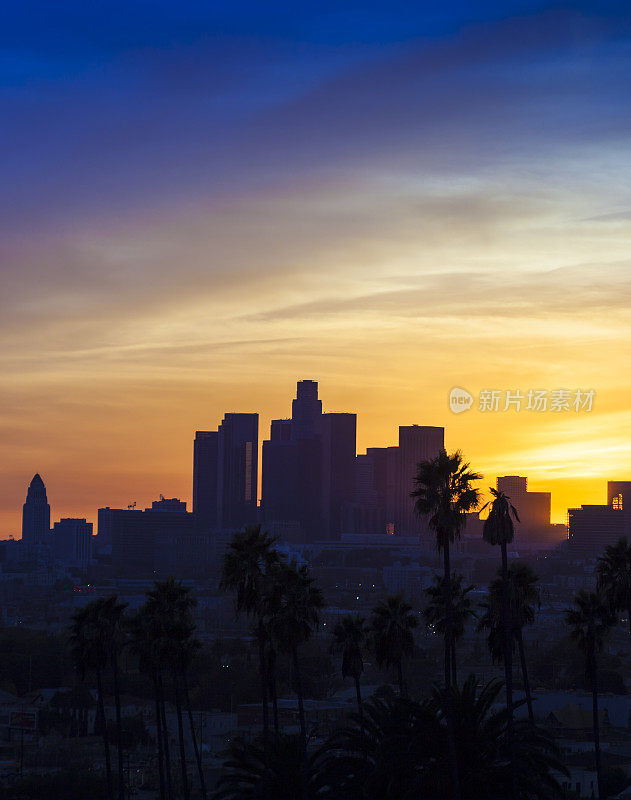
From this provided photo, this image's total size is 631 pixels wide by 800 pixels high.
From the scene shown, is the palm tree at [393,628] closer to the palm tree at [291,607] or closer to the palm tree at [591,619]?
the palm tree at [291,607]

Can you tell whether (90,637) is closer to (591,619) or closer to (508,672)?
(508,672)

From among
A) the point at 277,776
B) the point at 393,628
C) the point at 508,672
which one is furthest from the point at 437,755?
the point at 393,628

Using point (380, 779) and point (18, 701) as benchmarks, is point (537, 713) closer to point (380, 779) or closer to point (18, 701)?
point (18, 701)

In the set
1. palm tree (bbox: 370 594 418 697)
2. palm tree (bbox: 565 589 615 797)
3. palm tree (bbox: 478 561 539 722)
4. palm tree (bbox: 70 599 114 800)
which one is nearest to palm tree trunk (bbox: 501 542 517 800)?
palm tree (bbox: 478 561 539 722)

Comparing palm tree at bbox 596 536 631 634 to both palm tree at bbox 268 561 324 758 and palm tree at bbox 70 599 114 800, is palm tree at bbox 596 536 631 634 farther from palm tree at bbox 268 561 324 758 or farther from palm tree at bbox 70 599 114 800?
palm tree at bbox 70 599 114 800

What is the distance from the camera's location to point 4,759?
125438 millimetres

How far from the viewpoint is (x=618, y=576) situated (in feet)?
206

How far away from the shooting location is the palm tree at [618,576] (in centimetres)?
6250

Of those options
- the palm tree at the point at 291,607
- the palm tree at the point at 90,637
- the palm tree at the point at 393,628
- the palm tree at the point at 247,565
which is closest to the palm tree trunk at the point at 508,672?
the palm tree at the point at 393,628

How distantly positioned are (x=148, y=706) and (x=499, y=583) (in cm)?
11596

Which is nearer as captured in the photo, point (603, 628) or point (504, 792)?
point (504, 792)

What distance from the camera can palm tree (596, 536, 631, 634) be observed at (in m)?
62.5

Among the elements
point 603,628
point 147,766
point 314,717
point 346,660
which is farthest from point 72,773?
point 603,628

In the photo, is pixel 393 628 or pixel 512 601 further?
pixel 393 628
